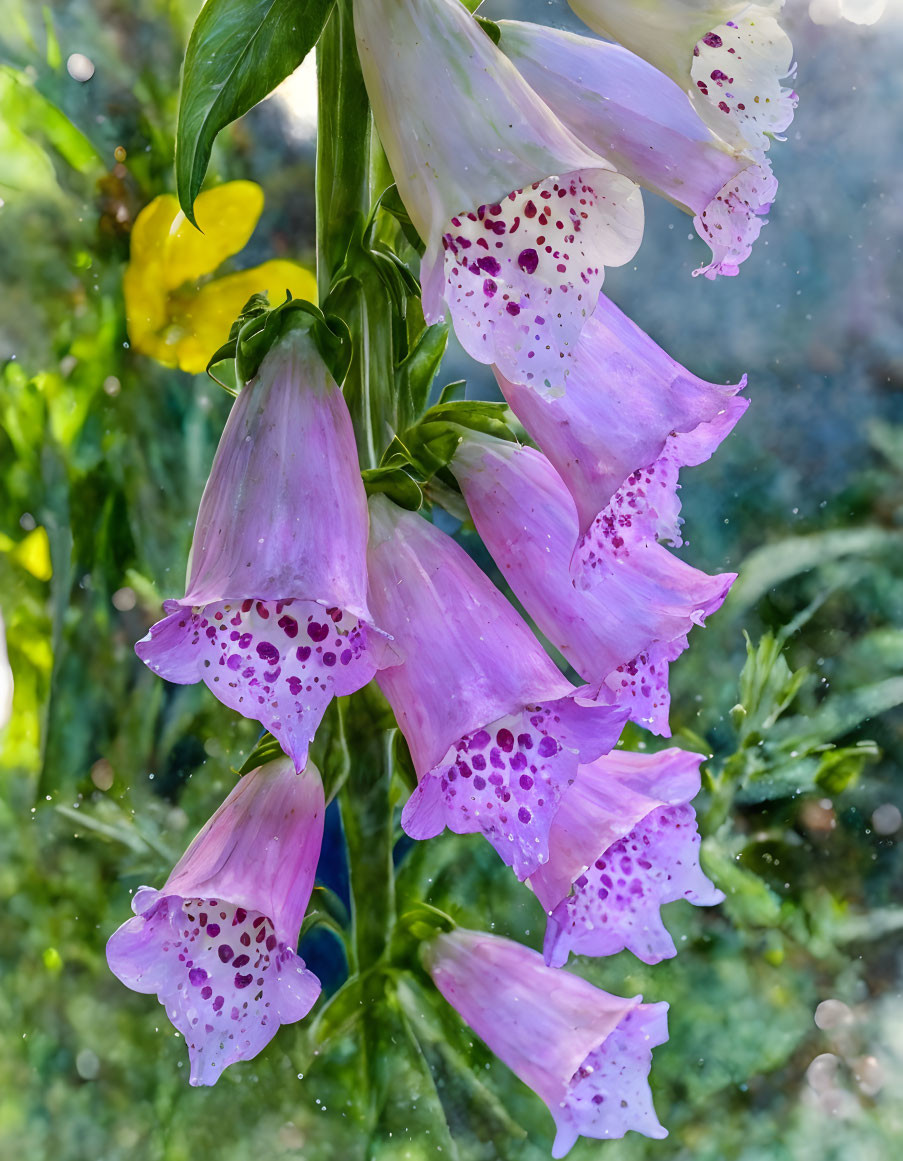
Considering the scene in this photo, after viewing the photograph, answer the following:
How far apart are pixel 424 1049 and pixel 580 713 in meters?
0.38

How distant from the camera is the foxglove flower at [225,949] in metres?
0.49

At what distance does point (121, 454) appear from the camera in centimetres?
71

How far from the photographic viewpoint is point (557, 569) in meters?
0.52

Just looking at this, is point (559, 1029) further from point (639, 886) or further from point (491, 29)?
point (491, 29)

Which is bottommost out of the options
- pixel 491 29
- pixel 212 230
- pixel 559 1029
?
pixel 559 1029

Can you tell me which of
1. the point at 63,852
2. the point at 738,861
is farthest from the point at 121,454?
the point at 738,861

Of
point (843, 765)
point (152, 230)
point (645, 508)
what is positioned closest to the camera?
point (645, 508)

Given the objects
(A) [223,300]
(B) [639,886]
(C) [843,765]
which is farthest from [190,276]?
(C) [843,765]

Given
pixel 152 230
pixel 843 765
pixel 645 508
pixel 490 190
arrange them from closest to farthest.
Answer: pixel 490 190 → pixel 645 508 → pixel 152 230 → pixel 843 765

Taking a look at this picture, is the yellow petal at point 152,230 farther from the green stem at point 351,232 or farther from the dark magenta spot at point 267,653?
the dark magenta spot at point 267,653

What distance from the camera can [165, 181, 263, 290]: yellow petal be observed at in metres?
0.71

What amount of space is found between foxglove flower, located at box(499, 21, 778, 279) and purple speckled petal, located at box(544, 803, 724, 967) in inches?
12.0

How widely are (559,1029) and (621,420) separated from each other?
33 cm

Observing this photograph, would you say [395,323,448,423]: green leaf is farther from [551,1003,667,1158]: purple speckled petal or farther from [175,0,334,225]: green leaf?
[551,1003,667,1158]: purple speckled petal
